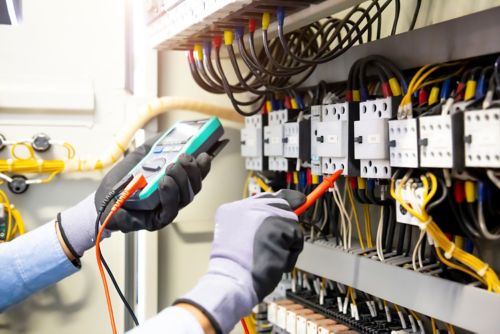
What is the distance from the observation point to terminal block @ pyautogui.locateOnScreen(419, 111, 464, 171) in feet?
2.71

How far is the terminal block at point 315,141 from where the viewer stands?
120cm

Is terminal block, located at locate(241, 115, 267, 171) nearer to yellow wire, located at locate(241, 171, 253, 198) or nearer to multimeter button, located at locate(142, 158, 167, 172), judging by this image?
yellow wire, located at locate(241, 171, 253, 198)

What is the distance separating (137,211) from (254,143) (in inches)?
18.8

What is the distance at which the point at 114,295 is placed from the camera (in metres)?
1.56

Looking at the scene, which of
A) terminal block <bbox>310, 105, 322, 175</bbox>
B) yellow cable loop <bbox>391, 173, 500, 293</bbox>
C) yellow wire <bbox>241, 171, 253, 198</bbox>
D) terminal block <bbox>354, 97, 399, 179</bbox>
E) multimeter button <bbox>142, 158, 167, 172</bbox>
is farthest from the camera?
yellow wire <bbox>241, 171, 253, 198</bbox>

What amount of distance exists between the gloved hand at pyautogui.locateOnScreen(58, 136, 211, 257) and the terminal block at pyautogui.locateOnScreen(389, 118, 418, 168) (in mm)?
395

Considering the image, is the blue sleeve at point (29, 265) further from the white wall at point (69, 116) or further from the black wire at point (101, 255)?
the white wall at point (69, 116)

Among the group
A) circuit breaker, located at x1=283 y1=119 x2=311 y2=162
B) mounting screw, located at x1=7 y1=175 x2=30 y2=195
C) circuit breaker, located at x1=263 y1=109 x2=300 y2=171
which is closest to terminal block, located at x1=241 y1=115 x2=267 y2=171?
circuit breaker, located at x1=263 y1=109 x2=300 y2=171

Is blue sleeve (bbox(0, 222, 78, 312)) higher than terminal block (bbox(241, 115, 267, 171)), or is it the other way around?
terminal block (bbox(241, 115, 267, 171))

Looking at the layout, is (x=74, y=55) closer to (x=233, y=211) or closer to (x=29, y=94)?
(x=29, y=94)

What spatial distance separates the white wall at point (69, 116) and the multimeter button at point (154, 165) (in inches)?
18.6

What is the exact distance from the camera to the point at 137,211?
111 cm

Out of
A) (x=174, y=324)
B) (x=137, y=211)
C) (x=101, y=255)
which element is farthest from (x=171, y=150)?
(x=174, y=324)

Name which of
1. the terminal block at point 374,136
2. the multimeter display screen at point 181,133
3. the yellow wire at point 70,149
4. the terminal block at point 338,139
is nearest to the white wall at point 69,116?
the yellow wire at point 70,149
